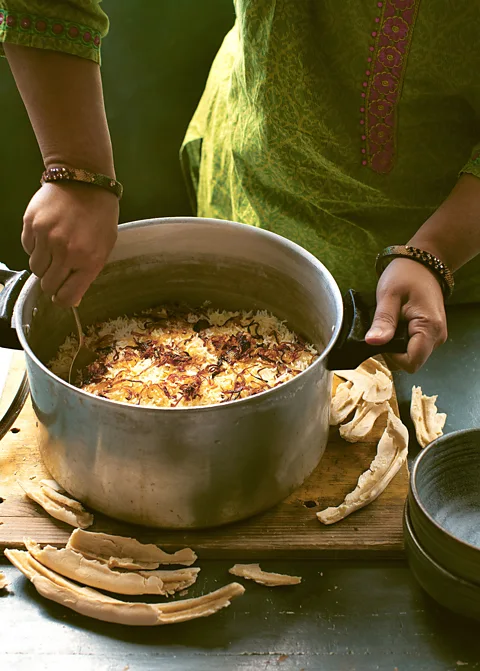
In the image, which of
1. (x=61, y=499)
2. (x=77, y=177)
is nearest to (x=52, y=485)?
(x=61, y=499)

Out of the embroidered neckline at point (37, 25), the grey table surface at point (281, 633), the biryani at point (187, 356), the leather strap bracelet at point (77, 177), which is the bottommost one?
the grey table surface at point (281, 633)

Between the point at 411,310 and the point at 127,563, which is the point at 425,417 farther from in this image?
the point at 127,563

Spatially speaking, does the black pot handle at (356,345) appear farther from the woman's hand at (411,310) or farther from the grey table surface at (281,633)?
the grey table surface at (281,633)

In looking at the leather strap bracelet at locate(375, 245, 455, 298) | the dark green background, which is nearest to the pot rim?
the leather strap bracelet at locate(375, 245, 455, 298)

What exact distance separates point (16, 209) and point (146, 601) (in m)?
1.27

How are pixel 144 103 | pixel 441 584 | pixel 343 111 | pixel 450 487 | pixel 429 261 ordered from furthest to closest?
pixel 144 103 < pixel 343 111 < pixel 429 261 < pixel 450 487 < pixel 441 584

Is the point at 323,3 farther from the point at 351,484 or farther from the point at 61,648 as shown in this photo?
the point at 61,648

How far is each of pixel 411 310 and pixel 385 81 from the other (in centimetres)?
34

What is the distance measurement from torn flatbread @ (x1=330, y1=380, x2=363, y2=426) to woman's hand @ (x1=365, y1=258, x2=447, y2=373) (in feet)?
0.40

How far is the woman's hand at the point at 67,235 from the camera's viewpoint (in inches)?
29.6

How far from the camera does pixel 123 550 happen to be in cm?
77

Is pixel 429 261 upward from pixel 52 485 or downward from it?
upward

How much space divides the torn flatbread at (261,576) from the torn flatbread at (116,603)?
3 centimetres

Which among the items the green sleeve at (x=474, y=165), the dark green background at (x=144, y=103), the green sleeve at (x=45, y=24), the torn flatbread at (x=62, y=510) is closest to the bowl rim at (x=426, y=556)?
the torn flatbread at (x=62, y=510)
